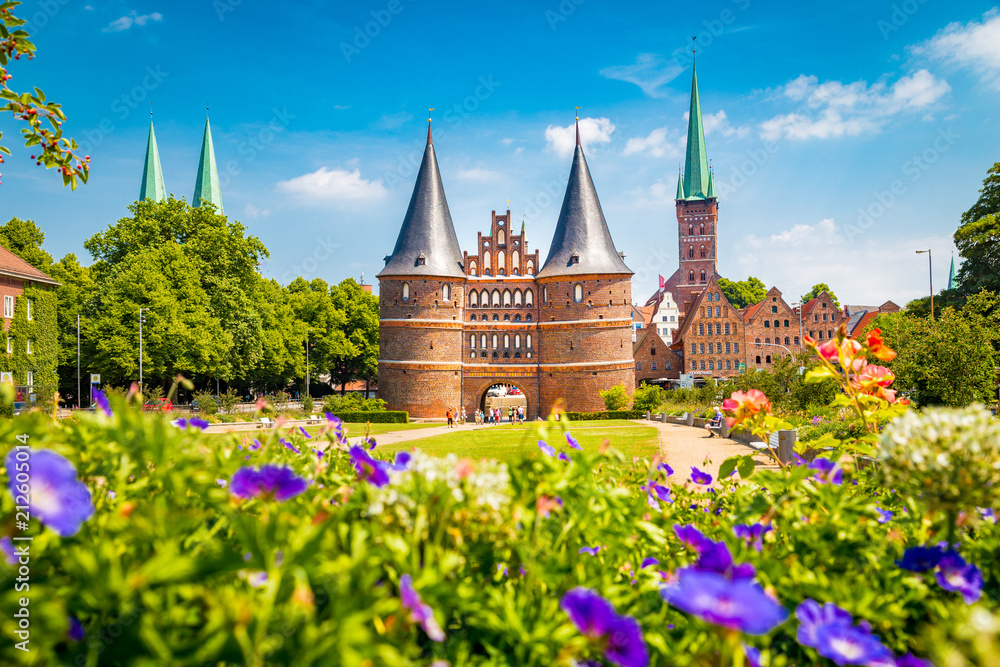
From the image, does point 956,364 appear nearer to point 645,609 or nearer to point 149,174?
point 645,609

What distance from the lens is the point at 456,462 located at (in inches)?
75.2

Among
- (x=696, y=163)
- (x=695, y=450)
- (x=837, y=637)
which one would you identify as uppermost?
(x=696, y=163)

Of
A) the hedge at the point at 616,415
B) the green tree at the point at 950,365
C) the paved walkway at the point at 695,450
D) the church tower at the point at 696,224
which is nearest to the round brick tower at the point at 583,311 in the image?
the hedge at the point at 616,415

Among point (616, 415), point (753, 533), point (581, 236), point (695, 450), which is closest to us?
point (753, 533)

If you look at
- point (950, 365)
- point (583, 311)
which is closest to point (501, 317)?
point (583, 311)

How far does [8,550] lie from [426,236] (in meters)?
41.1

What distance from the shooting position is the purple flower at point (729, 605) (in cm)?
115

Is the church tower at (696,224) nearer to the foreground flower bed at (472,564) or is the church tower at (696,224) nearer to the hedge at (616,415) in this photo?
the hedge at (616,415)

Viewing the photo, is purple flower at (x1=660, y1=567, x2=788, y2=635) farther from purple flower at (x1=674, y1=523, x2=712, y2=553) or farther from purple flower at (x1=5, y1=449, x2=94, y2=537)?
purple flower at (x1=5, y1=449, x2=94, y2=537)

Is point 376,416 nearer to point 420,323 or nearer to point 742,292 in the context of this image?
point 420,323

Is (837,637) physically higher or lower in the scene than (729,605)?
lower

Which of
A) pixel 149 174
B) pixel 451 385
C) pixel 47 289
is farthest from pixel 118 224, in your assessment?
pixel 149 174

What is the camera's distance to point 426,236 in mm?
41594

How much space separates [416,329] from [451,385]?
4.53m
